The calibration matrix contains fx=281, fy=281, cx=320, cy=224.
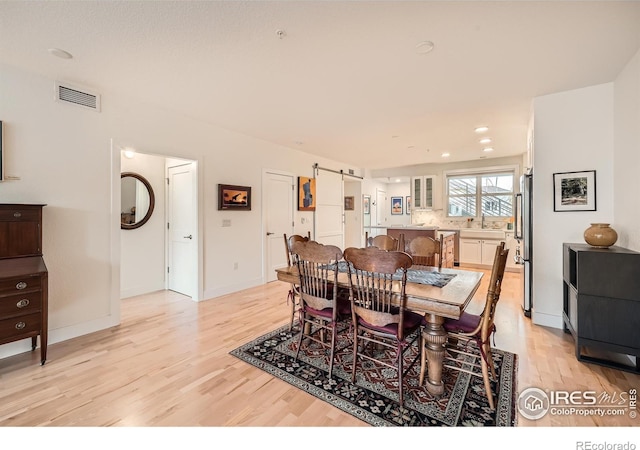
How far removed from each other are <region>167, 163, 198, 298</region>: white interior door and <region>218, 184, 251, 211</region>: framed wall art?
1.28ft

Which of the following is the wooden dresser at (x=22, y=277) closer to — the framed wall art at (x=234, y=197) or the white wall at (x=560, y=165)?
the framed wall art at (x=234, y=197)

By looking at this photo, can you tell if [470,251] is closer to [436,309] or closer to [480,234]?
[480,234]

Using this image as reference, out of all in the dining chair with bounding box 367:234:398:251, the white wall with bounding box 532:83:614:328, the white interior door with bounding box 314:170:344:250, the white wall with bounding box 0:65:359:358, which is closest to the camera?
the white wall with bounding box 0:65:359:358

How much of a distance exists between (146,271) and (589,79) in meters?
6.12

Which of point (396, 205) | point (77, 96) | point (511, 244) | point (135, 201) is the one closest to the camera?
point (77, 96)

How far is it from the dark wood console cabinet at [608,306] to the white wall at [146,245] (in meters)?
5.39

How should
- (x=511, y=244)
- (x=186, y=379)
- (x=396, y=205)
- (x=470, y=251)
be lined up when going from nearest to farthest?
(x=186, y=379) < (x=511, y=244) < (x=470, y=251) < (x=396, y=205)

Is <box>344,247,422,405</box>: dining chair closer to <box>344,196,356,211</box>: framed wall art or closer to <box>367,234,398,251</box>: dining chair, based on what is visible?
<box>367,234,398,251</box>: dining chair

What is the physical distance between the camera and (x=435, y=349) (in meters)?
1.96

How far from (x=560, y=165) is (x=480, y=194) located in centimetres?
397

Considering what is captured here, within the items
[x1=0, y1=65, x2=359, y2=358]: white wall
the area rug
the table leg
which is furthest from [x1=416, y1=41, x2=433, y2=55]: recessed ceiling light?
[x1=0, y1=65, x2=359, y2=358]: white wall

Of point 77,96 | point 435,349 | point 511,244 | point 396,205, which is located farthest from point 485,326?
point 396,205

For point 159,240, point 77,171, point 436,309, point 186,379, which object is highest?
point 77,171

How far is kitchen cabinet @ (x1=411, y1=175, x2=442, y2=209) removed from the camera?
7.29m
